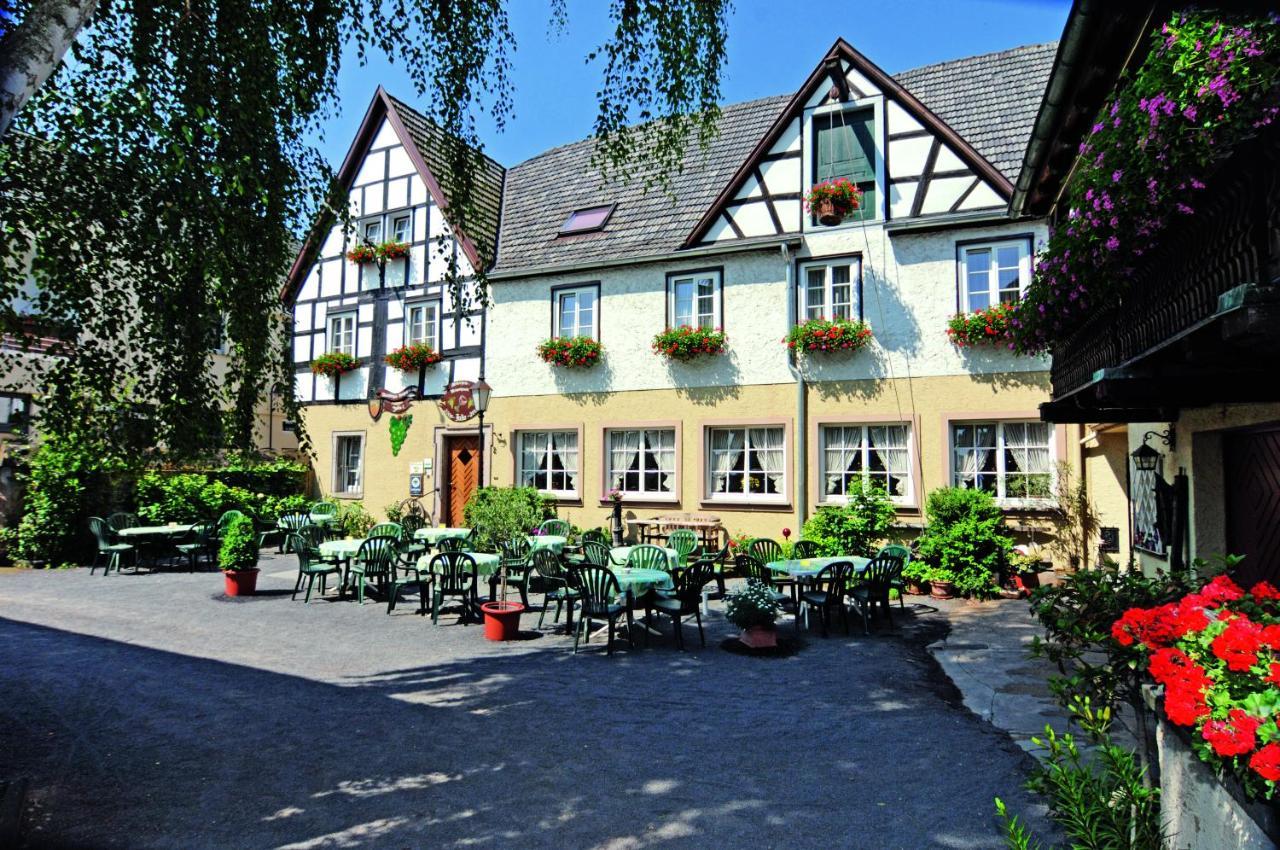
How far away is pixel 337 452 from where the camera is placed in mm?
19094

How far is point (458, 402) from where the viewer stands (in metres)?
17.4

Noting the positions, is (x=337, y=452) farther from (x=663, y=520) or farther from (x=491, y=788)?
(x=491, y=788)

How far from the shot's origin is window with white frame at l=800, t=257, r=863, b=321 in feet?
44.8

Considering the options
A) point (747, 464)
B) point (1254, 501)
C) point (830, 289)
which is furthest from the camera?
point (747, 464)

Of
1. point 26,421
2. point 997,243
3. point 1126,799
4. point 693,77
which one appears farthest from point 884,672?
point 997,243

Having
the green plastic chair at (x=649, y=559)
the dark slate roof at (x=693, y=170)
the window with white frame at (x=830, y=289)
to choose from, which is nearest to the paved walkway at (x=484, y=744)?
the green plastic chair at (x=649, y=559)

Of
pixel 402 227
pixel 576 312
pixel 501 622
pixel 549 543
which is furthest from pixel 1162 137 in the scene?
pixel 402 227

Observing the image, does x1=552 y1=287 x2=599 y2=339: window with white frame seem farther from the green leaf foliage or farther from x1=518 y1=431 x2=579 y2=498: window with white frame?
the green leaf foliage

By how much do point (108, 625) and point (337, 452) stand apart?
10020 millimetres

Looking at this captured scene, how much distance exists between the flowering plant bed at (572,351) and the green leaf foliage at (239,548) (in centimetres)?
665

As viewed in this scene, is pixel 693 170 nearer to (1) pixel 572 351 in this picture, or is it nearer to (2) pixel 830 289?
(2) pixel 830 289

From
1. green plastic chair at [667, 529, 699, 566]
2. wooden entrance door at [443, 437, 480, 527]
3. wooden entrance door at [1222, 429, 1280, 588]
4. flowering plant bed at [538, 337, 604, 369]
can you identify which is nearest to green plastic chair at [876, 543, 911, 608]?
green plastic chair at [667, 529, 699, 566]

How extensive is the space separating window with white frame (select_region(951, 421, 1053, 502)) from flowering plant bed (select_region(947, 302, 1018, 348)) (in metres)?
1.35

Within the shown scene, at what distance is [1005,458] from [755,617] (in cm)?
667
